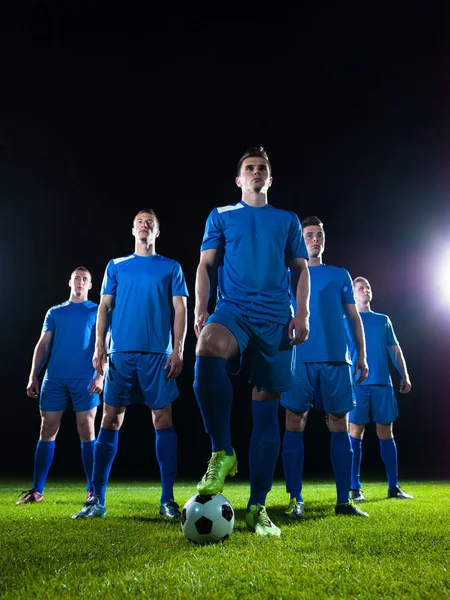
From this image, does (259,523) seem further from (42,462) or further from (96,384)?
(42,462)

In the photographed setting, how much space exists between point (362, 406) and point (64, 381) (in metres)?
3.10

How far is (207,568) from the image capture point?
1.89 m

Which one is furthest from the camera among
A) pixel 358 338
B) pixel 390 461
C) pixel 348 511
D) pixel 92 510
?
pixel 390 461

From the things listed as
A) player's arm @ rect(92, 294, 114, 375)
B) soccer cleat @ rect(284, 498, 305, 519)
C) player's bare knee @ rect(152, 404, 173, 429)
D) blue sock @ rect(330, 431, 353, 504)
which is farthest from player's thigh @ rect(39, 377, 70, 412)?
blue sock @ rect(330, 431, 353, 504)

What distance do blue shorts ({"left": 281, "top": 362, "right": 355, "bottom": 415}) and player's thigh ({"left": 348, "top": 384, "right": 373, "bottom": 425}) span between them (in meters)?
1.80

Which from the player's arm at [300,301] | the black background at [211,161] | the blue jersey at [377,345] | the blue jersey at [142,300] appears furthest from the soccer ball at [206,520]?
the black background at [211,161]

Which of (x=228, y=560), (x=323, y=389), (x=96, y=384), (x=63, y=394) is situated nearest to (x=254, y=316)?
(x=228, y=560)

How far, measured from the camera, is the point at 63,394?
514 centimetres

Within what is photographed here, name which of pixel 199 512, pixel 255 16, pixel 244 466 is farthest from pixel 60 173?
pixel 199 512

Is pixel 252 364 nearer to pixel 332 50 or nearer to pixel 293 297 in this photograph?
pixel 293 297

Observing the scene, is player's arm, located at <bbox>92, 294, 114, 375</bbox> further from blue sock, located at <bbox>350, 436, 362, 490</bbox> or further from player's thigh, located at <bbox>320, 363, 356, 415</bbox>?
blue sock, located at <bbox>350, 436, 362, 490</bbox>

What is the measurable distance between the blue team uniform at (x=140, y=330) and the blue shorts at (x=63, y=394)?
132 cm

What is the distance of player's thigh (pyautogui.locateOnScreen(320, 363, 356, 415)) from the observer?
402 centimetres

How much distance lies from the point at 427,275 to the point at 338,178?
10.3 feet
